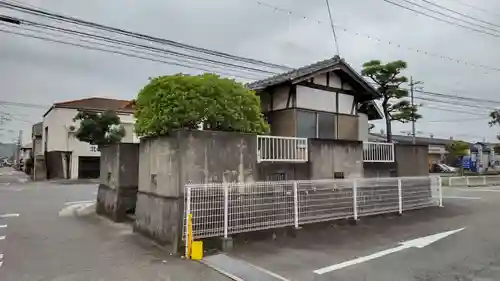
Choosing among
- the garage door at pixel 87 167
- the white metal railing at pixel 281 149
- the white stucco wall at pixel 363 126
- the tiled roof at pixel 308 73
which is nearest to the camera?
the white metal railing at pixel 281 149

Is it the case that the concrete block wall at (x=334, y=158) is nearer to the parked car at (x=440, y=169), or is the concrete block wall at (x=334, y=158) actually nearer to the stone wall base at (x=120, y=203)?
the stone wall base at (x=120, y=203)

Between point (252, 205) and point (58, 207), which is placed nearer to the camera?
point (252, 205)

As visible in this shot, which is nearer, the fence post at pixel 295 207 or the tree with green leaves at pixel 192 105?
the tree with green leaves at pixel 192 105

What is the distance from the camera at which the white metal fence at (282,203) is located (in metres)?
6.37

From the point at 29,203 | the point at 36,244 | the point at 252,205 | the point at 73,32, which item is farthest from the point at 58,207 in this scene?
the point at 252,205

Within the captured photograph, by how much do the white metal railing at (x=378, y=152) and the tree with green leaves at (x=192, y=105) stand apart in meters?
4.22

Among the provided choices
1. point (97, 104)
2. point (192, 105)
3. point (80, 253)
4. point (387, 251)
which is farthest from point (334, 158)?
point (97, 104)

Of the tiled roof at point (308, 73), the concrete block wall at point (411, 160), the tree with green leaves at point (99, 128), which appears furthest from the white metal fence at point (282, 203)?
the tree with green leaves at point (99, 128)

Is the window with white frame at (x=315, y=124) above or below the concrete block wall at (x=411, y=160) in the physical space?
above

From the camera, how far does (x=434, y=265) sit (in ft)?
17.6

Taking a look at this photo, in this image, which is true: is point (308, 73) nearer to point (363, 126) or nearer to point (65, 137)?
point (363, 126)

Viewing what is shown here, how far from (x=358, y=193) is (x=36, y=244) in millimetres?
7239

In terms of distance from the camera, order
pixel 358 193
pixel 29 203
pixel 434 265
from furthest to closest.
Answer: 1. pixel 29 203
2. pixel 358 193
3. pixel 434 265

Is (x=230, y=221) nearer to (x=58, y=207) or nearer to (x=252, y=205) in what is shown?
(x=252, y=205)
